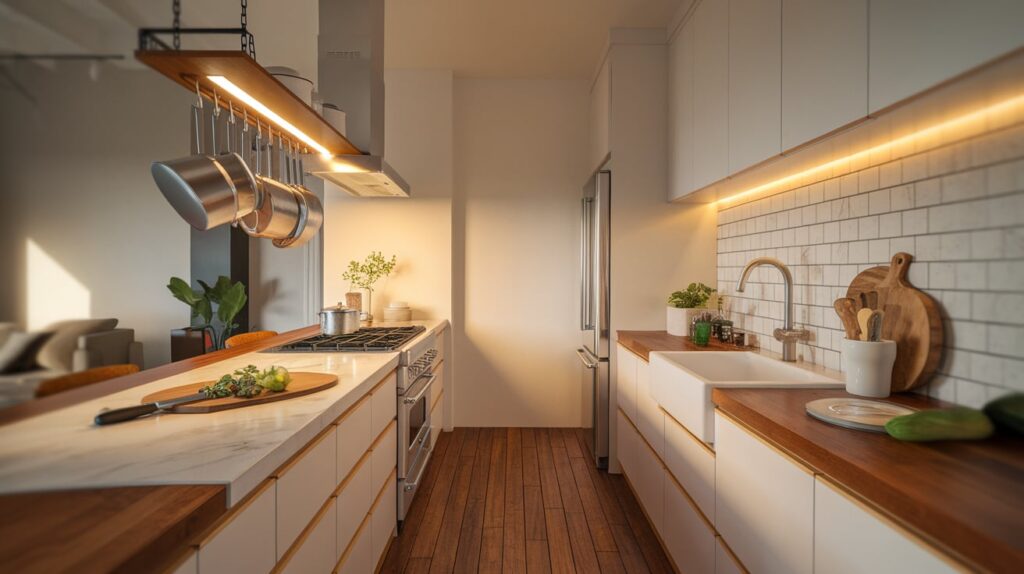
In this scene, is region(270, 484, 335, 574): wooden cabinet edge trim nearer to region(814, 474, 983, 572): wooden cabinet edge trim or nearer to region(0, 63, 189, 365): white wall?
region(0, 63, 189, 365): white wall

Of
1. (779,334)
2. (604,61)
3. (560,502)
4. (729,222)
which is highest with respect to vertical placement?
(604,61)

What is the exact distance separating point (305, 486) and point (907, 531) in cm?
127

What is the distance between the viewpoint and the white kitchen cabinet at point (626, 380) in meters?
2.71

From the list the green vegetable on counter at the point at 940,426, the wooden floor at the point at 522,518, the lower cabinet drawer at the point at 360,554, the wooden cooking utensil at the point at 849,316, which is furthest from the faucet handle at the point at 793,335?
the lower cabinet drawer at the point at 360,554

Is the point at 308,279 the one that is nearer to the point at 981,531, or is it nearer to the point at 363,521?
the point at 363,521

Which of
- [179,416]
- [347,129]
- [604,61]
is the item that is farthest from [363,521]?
[604,61]

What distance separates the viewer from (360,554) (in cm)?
181

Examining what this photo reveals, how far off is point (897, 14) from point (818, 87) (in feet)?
1.00

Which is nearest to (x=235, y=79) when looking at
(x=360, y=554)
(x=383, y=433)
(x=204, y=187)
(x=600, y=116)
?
(x=204, y=187)

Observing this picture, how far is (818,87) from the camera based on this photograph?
1.50m

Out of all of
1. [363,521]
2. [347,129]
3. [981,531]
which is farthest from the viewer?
[347,129]

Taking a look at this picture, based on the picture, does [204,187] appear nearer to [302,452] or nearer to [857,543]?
[302,452]

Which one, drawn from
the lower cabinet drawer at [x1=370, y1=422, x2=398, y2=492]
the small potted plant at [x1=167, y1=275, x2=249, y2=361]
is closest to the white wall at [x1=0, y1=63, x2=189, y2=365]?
the lower cabinet drawer at [x1=370, y1=422, x2=398, y2=492]

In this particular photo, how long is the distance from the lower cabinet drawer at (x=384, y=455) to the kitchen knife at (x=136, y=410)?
776mm
